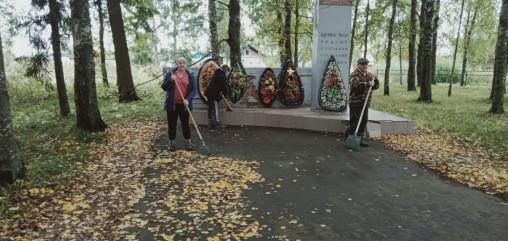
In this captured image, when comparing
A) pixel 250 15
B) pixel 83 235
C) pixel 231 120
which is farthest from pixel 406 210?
pixel 250 15

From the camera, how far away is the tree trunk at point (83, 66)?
8.01 m

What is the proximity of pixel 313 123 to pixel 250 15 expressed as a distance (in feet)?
50.9

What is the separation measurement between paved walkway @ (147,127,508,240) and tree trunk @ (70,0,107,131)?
327 centimetres

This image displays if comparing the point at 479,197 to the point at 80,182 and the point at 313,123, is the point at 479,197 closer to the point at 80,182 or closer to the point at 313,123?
the point at 313,123

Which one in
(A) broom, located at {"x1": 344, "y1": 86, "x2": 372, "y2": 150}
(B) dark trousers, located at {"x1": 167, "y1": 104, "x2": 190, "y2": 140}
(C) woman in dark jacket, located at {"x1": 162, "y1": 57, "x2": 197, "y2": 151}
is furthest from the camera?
(A) broom, located at {"x1": 344, "y1": 86, "x2": 372, "y2": 150}

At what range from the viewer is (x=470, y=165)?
6637 mm

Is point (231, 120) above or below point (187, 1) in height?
below

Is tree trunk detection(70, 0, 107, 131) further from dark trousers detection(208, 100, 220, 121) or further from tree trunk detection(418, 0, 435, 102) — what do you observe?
tree trunk detection(418, 0, 435, 102)

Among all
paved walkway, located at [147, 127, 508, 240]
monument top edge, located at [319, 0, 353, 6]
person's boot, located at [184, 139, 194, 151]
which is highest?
monument top edge, located at [319, 0, 353, 6]

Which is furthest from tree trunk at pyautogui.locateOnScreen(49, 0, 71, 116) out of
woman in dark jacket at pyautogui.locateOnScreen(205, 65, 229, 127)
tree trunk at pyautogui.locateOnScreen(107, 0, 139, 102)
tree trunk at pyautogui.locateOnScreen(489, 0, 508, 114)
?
tree trunk at pyautogui.locateOnScreen(489, 0, 508, 114)

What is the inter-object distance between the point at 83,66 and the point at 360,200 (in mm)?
6774

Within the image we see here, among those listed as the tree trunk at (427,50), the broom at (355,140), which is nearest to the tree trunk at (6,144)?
the broom at (355,140)

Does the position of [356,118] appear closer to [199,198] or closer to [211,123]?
[211,123]

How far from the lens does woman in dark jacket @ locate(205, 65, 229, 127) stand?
31.4 ft
